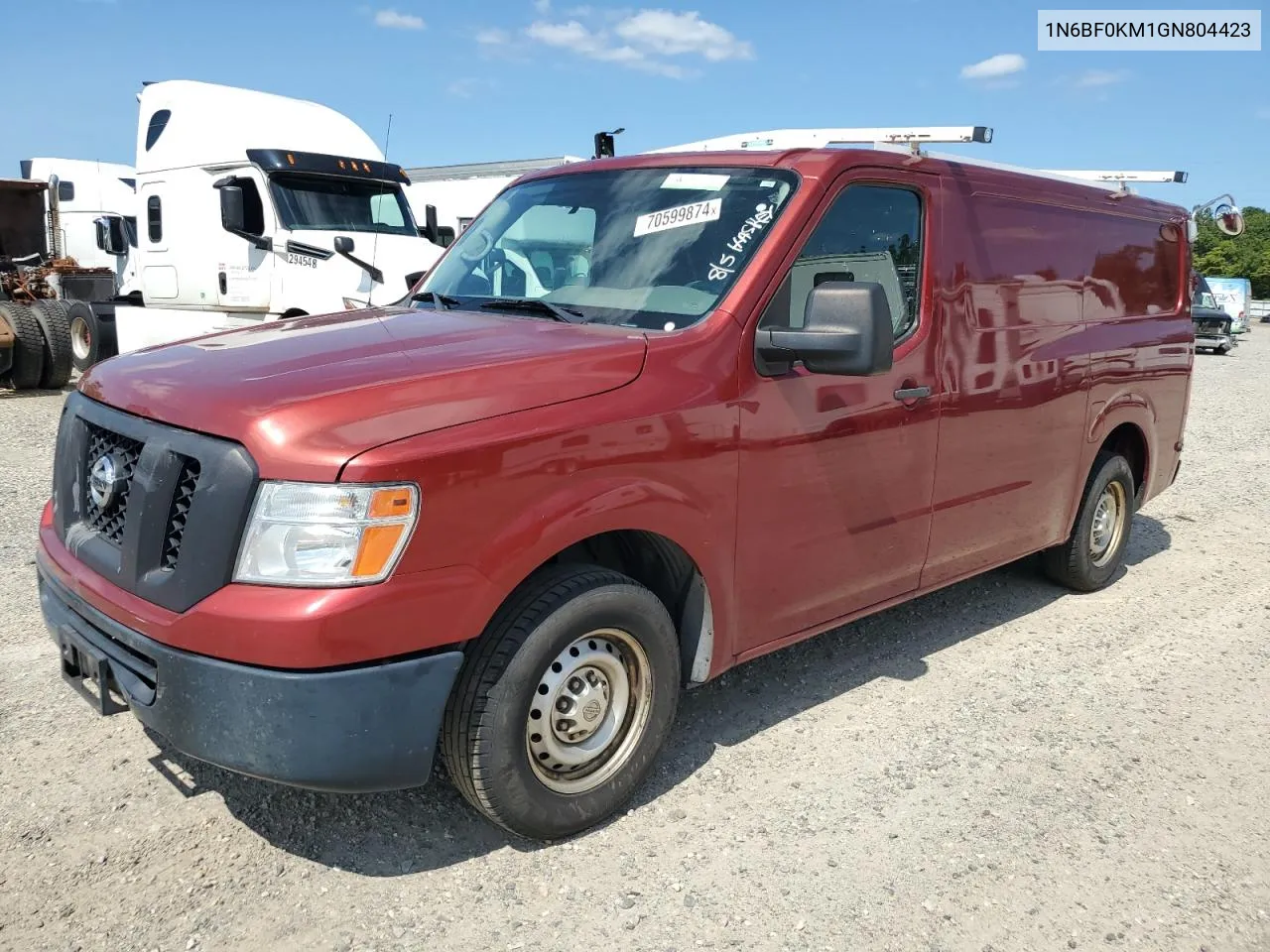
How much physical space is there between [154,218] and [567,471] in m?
10.9

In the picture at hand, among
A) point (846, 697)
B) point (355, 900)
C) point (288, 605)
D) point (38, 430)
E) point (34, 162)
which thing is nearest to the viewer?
point (288, 605)

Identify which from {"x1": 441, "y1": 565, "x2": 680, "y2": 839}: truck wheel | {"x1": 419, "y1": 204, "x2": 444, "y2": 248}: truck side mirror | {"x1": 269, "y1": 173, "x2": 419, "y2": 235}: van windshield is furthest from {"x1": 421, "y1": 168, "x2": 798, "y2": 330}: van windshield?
{"x1": 419, "y1": 204, "x2": 444, "y2": 248}: truck side mirror

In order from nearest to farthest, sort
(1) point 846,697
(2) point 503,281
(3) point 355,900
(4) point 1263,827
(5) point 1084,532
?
(3) point 355,900 < (4) point 1263,827 < (2) point 503,281 < (1) point 846,697 < (5) point 1084,532

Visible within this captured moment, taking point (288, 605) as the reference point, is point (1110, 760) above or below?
A: below

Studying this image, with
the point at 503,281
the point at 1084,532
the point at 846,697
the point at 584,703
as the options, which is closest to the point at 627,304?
the point at 503,281

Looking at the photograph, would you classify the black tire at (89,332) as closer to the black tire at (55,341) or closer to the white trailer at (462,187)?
the black tire at (55,341)

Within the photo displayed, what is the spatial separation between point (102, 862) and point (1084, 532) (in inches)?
188

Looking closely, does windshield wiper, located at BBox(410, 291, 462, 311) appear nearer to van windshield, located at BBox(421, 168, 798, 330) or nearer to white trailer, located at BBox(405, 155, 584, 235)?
van windshield, located at BBox(421, 168, 798, 330)

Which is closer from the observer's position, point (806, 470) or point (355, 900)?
point (355, 900)

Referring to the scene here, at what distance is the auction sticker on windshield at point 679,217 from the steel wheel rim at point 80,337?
464 inches

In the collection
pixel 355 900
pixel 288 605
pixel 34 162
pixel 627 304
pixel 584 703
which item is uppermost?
pixel 34 162

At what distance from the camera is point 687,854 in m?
3.18

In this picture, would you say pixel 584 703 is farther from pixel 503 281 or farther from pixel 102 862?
pixel 503 281

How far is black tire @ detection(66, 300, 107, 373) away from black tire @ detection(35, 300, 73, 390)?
0.58 meters
